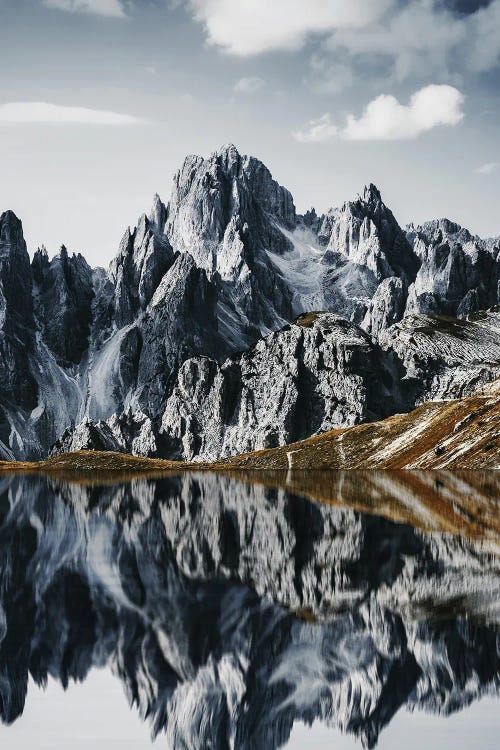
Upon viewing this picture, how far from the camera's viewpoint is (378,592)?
3123 centimetres

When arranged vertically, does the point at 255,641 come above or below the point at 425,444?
below

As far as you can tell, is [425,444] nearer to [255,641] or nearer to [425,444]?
[425,444]

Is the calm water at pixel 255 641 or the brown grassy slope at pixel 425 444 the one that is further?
the brown grassy slope at pixel 425 444

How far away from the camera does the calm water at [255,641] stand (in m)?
18.9

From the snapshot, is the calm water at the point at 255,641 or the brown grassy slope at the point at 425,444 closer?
the calm water at the point at 255,641

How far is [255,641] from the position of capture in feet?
81.3

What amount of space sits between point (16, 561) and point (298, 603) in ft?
62.6

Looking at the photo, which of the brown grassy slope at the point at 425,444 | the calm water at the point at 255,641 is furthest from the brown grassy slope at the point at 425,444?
the calm water at the point at 255,641

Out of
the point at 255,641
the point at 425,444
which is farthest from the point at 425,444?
the point at 255,641

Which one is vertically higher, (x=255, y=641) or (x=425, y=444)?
(x=425, y=444)

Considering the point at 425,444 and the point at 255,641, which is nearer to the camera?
the point at 255,641

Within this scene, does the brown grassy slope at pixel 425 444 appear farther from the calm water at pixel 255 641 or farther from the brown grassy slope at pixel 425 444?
the calm water at pixel 255 641

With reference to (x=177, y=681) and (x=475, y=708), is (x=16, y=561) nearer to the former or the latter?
(x=177, y=681)

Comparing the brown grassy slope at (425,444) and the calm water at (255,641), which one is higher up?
the brown grassy slope at (425,444)
